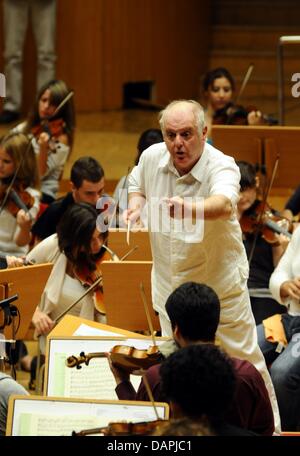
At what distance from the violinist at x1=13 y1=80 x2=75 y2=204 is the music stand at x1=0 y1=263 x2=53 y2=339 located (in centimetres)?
211

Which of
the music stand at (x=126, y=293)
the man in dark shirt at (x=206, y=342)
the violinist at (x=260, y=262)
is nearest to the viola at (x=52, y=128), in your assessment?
the violinist at (x=260, y=262)

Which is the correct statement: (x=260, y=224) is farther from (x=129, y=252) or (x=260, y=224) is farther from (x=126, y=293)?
(x=126, y=293)

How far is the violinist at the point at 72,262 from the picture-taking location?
4691mm

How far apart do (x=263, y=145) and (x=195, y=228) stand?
1704mm

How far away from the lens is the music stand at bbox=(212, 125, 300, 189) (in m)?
5.20

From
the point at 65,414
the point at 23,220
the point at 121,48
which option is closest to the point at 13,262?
the point at 23,220

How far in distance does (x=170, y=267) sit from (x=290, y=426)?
106cm

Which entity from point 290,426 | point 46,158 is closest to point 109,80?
point 46,158

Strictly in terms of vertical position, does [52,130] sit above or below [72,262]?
above

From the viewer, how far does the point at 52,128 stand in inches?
245

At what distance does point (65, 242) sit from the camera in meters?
4.71

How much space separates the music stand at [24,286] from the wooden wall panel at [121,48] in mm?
5105

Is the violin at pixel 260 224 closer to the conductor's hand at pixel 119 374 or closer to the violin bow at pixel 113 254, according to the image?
the violin bow at pixel 113 254

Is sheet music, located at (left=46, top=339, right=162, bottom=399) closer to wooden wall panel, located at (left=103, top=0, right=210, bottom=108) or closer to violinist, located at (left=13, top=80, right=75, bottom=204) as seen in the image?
violinist, located at (left=13, top=80, right=75, bottom=204)
